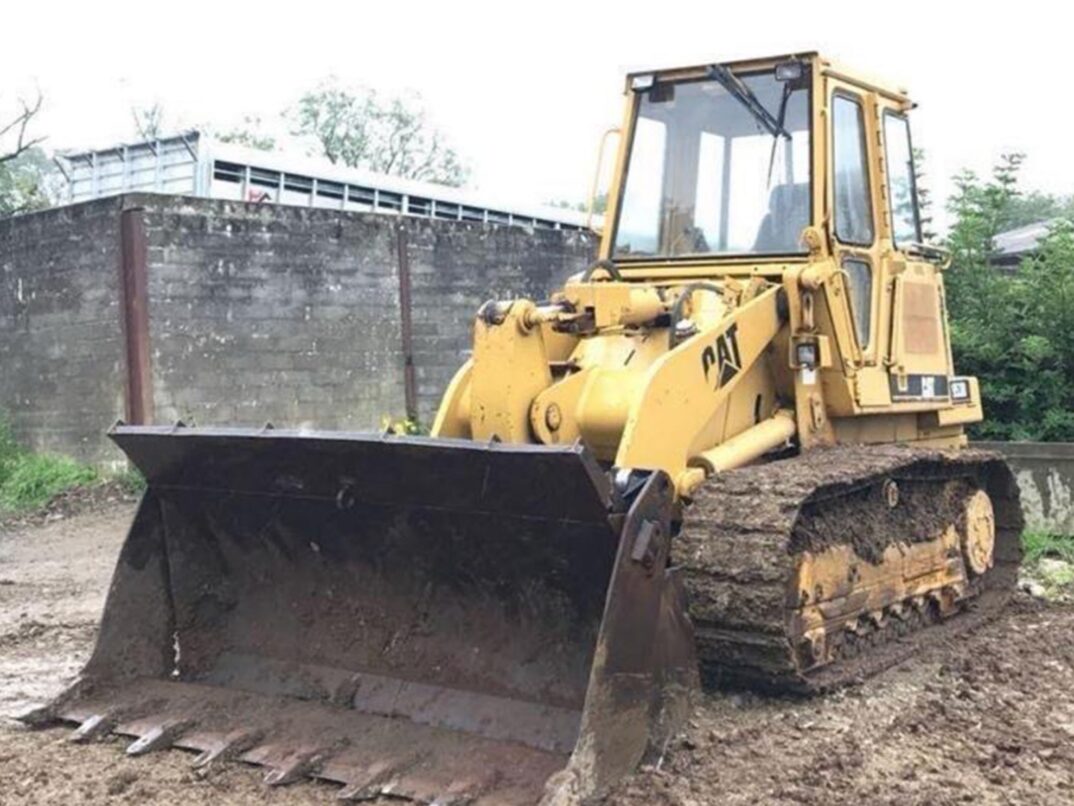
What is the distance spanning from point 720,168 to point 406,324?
6975 millimetres

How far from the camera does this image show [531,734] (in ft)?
15.7

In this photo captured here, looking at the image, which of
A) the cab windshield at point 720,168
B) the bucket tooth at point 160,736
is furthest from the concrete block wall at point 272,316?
the bucket tooth at point 160,736

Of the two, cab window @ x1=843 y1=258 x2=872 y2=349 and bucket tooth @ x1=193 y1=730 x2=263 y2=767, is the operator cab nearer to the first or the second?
cab window @ x1=843 y1=258 x2=872 y2=349

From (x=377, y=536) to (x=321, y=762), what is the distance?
0.90 m

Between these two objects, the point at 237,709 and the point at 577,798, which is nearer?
the point at 577,798

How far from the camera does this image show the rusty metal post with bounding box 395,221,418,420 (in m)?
13.3

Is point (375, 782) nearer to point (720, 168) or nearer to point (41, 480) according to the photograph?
point (720, 168)

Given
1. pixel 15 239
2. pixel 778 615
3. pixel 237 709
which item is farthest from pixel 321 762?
pixel 15 239

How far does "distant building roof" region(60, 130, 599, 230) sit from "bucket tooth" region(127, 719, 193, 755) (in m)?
9.82

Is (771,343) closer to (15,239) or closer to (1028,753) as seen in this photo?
(1028,753)

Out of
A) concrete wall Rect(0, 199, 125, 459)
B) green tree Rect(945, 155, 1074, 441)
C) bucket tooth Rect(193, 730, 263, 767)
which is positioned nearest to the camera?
bucket tooth Rect(193, 730, 263, 767)

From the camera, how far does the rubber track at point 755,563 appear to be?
5176 millimetres

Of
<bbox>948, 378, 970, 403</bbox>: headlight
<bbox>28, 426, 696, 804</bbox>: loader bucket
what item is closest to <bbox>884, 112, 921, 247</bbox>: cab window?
<bbox>948, 378, 970, 403</bbox>: headlight

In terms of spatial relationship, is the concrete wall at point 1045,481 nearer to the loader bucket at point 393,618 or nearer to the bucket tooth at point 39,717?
the loader bucket at point 393,618
